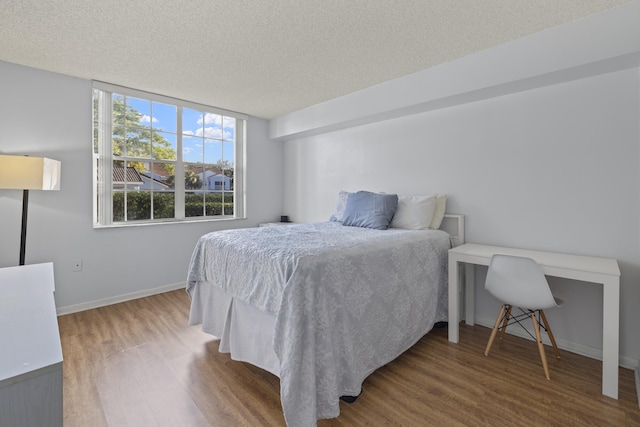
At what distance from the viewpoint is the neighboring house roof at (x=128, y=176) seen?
331 centimetres

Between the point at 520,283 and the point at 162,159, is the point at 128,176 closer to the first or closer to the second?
the point at 162,159

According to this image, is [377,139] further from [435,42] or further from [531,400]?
[531,400]

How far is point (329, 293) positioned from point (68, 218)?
9.73 ft

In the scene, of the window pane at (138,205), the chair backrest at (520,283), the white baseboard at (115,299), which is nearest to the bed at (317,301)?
the chair backrest at (520,283)

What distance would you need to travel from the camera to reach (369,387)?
1.83 meters

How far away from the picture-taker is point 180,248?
12.4 ft

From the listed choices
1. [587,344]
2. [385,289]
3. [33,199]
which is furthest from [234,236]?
[587,344]

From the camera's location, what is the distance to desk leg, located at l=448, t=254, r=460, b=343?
7.79 feet

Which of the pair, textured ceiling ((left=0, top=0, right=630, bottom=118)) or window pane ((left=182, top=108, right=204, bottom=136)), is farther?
window pane ((left=182, top=108, right=204, bottom=136))

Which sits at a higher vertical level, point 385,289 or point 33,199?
point 33,199

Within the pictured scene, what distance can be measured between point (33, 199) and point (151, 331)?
5.64 ft

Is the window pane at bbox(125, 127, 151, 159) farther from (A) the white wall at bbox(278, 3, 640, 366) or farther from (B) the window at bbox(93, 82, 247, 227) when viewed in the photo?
(A) the white wall at bbox(278, 3, 640, 366)

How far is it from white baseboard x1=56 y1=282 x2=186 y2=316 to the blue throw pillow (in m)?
2.36

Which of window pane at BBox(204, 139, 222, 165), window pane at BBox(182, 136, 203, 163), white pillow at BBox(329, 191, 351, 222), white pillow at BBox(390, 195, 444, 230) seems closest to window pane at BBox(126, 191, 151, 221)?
window pane at BBox(182, 136, 203, 163)
